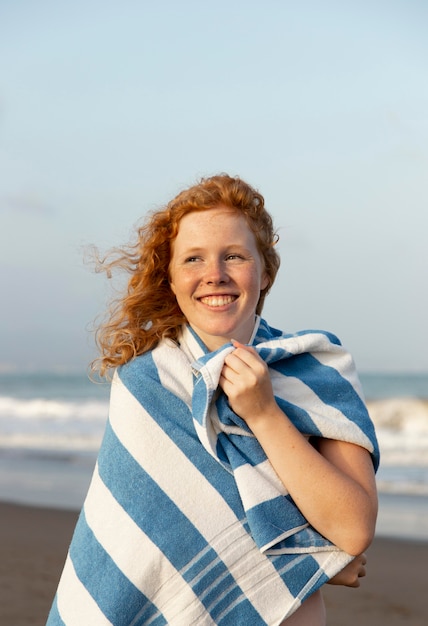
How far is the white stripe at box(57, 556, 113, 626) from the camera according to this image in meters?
2.08

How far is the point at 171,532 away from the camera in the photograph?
2.05 meters

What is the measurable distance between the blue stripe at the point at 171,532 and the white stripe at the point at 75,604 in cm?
19

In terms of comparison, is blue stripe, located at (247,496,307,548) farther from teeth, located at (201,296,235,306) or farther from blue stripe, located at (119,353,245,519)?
Answer: teeth, located at (201,296,235,306)

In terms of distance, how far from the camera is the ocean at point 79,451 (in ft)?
25.4

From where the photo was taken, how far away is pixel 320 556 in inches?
80.4

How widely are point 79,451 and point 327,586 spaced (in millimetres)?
6183

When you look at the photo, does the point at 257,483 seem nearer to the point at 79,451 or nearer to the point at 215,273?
the point at 215,273

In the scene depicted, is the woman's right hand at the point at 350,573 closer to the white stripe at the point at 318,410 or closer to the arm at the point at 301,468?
the arm at the point at 301,468

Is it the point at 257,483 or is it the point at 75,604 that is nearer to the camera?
the point at 257,483

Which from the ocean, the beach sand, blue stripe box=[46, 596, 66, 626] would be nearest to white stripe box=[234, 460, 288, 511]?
blue stripe box=[46, 596, 66, 626]

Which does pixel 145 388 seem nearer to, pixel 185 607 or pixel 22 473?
pixel 185 607

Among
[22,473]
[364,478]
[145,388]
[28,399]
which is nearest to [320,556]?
[364,478]

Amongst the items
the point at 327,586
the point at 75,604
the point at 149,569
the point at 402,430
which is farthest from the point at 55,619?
the point at 402,430

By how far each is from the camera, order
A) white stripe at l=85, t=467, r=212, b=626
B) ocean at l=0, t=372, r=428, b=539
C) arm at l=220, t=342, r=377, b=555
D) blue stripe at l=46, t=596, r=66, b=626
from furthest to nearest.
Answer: ocean at l=0, t=372, r=428, b=539 < blue stripe at l=46, t=596, r=66, b=626 < white stripe at l=85, t=467, r=212, b=626 < arm at l=220, t=342, r=377, b=555
